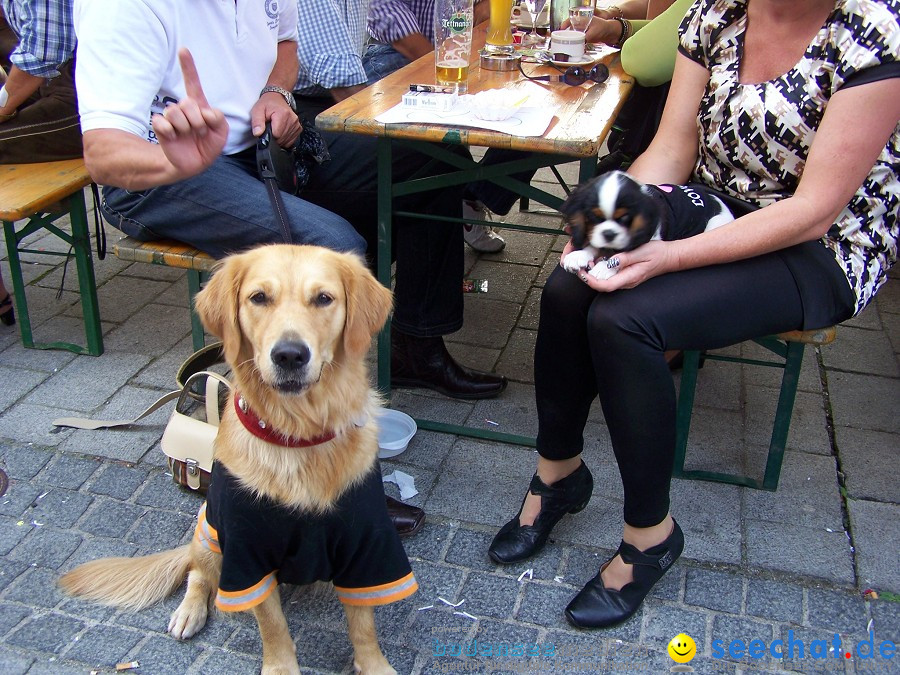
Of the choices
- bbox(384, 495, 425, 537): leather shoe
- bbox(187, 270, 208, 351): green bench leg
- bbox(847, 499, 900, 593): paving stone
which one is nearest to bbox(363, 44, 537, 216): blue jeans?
bbox(187, 270, 208, 351): green bench leg

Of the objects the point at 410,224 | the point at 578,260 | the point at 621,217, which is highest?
the point at 621,217

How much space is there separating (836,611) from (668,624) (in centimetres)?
49

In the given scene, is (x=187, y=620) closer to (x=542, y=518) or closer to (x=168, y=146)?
(x=542, y=518)

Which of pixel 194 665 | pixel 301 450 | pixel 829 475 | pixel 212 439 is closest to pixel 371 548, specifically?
pixel 301 450

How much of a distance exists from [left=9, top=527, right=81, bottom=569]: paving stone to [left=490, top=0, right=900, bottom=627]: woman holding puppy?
1322 mm

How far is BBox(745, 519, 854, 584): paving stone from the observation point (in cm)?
240

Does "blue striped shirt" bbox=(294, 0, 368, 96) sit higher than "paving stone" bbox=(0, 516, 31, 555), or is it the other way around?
"blue striped shirt" bbox=(294, 0, 368, 96)

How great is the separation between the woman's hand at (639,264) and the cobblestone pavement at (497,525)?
0.89 meters

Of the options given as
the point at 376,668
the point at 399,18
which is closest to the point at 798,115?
Answer: the point at 376,668

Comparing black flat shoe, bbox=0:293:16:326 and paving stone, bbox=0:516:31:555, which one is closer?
paving stone, bbox=0:516:31:555

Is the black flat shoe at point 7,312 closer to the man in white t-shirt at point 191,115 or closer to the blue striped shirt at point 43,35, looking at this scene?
the blue striped shirt at point 43,35

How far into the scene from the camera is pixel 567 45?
3131 millimetres

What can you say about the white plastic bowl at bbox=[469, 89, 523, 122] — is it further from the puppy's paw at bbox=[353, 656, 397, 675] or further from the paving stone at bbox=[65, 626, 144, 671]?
the paving stone at bbox=[65, 626, 144, 671]

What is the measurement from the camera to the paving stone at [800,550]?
2.40m
